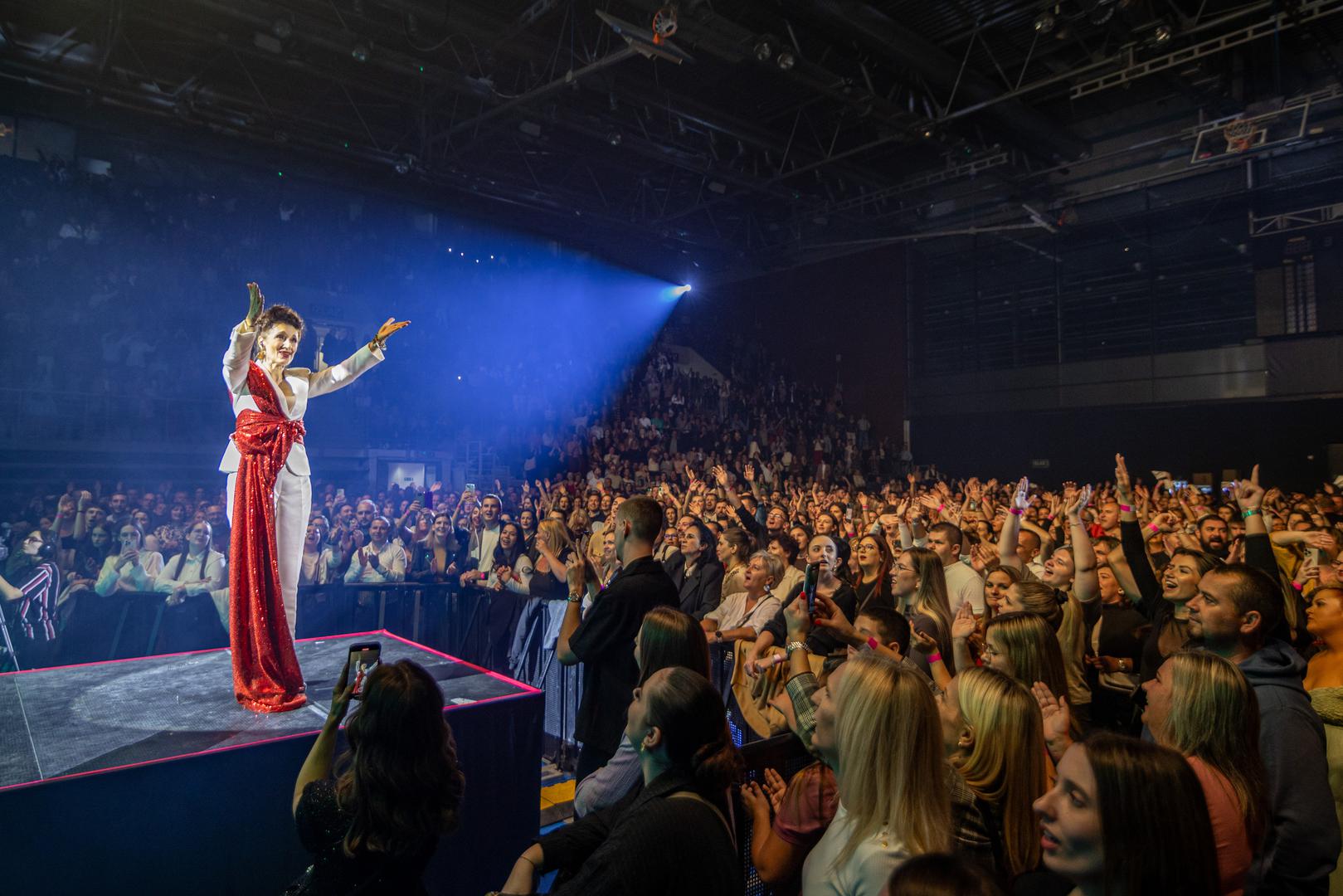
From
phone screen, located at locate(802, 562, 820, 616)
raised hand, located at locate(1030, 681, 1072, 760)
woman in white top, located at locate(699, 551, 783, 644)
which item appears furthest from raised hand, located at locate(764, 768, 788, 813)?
woman in white top, located at locate(699, 551, 783, 644)

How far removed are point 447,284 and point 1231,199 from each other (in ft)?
51.2

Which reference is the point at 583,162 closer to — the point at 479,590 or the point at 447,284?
the point at 447,284

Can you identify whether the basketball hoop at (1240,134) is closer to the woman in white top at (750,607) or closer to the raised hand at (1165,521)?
the raised hand at (1165,521)

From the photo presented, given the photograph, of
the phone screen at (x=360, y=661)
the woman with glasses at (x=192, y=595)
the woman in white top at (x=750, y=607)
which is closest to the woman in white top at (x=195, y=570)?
the woman with glasses at (x=192, y=595)

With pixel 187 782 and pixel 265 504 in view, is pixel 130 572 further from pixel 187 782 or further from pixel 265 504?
pixel 187 782

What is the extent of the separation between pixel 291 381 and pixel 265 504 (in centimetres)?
67

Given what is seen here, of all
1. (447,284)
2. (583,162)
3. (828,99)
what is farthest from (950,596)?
(447,284)

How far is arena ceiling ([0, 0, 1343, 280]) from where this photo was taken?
960cm

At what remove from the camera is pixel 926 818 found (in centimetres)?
170

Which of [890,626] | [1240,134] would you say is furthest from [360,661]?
[1240,134]

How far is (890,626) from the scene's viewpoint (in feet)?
10.1

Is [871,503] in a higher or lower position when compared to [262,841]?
higher

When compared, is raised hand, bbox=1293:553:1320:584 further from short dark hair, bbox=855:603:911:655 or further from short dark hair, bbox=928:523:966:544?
short dark hair, bbox=855:603:911:655

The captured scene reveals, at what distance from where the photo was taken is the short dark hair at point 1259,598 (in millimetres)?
2568
